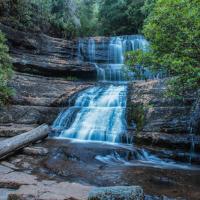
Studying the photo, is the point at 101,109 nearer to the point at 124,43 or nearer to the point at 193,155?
the point at 193,155

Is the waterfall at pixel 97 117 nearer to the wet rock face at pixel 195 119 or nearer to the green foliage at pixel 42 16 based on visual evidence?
the wet rock face at pixel 195 119

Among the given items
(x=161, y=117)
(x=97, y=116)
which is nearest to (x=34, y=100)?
(x=97, y=116)

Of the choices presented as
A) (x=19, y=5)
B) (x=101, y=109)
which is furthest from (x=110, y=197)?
(x=19, y=5)

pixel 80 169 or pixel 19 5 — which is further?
pixel 19 5

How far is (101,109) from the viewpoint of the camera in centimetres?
1270

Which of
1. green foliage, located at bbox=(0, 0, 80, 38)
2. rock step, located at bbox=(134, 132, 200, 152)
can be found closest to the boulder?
rock step, located at bbox=(134, 132, 200, 152)

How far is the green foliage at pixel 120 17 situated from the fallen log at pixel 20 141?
1558 centimetres

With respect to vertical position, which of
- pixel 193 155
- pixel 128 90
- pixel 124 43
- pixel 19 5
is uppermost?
pixel 19 5

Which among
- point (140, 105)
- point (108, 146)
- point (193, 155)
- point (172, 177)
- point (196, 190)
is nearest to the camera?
point (196, 190)

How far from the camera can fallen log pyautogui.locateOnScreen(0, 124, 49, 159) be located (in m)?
7.73

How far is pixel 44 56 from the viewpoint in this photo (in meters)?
17.5

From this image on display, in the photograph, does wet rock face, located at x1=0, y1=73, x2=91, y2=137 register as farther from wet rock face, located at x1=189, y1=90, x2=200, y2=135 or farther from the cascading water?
wet rock face, located at x1=189, y1=90, x2=200, y2=135

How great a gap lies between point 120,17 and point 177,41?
59.1 ft

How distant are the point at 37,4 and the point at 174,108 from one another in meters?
11.9
